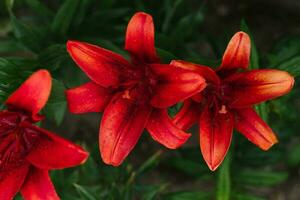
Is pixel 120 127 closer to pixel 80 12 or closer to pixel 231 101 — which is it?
pixel 231 101

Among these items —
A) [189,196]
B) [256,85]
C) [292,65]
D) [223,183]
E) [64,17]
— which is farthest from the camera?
[189,196]

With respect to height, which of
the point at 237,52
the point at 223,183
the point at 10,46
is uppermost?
the point at 237,52

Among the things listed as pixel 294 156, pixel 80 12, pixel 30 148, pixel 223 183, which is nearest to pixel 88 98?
pixel 30 148

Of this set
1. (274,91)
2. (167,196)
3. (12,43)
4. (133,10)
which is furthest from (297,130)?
(12,43)

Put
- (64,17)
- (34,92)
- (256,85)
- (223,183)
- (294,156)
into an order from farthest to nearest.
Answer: (294,156)
(223,183)
(64,17)
(256,85)
(34,92)

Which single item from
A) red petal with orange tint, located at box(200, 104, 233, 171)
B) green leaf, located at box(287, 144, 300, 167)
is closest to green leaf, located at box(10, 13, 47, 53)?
red petal with orange tint, located at box(200, 104, 233, 171)

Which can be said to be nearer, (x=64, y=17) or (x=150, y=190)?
(x=64, y=17)
